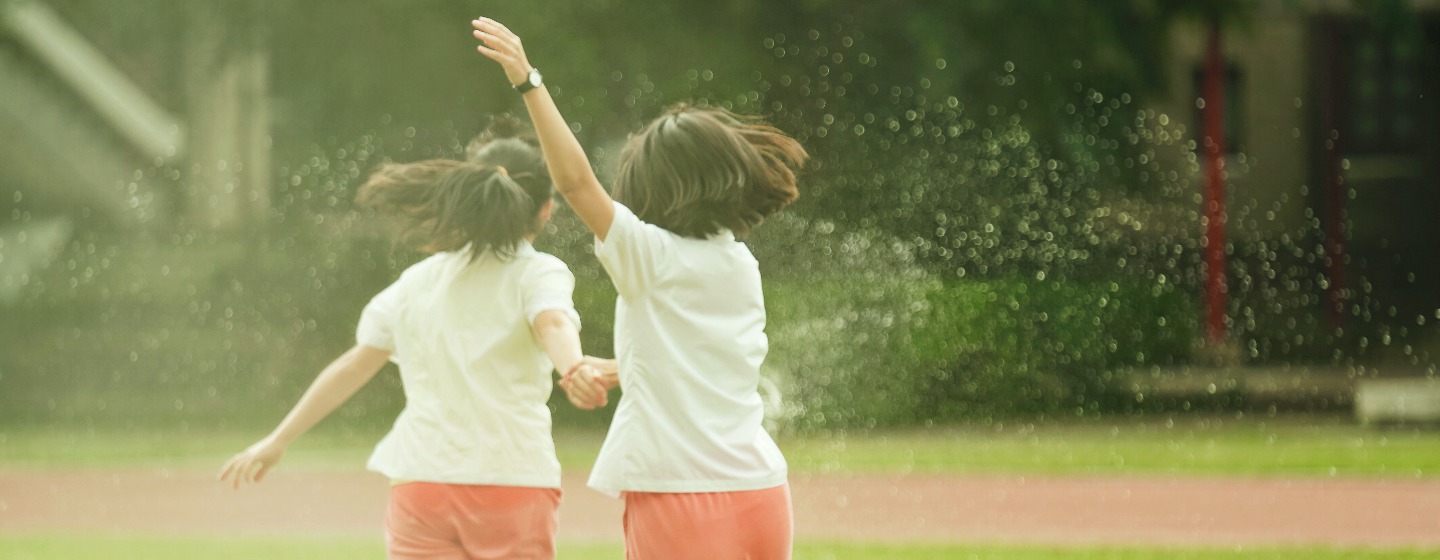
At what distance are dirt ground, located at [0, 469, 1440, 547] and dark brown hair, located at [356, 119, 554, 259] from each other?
422 cm

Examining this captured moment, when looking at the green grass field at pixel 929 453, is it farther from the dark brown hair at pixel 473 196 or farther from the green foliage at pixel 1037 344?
the dark brown hair at pixel 473 196

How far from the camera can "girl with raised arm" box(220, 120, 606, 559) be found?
136 inches

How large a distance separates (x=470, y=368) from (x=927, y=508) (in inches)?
216

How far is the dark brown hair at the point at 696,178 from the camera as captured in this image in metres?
3.10

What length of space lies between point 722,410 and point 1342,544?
197 inches

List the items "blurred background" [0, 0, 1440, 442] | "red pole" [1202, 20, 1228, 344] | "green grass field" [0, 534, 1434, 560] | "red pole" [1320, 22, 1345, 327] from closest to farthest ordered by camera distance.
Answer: "green grass field" [0, 534, 1434, 560]
"blurred background" [0, 0, 1440, 442]
"red pole" [1202, 20, 1228, 344]
"red pole" [1320, 22, 1345, 327]

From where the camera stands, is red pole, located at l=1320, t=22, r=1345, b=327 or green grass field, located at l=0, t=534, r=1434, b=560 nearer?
green grass field, located at l=0, t=534, r=1434, b=560

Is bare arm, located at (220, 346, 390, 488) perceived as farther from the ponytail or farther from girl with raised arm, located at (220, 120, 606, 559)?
the ponytail

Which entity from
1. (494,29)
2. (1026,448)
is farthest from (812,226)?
(494,29)

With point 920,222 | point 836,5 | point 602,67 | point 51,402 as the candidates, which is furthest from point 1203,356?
point 51,402

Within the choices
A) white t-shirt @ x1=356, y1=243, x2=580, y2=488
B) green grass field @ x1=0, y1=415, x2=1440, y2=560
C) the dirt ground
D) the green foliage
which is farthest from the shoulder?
the green foliage

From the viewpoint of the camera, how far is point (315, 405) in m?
3.65

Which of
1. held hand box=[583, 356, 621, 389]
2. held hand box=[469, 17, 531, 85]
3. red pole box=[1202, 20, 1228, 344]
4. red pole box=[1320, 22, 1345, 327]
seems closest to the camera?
held hand box=[469, 17, 531, 85]

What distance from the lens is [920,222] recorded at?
14.5 m
